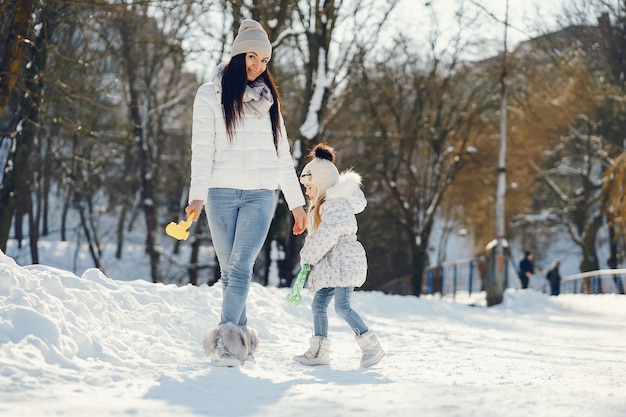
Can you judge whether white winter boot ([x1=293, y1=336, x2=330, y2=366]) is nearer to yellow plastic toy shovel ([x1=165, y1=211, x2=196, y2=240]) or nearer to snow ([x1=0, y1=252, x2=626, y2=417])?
snow ([x1=0, y1=252, x2=626, y2=417])

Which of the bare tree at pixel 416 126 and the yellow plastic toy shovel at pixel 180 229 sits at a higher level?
the bare tree at pixel 416 126

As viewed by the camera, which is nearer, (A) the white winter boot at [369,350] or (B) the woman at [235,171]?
(B) the woman at [235,171]

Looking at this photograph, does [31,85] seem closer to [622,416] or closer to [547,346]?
[547,346]

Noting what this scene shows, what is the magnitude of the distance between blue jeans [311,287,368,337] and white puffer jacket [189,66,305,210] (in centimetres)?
91

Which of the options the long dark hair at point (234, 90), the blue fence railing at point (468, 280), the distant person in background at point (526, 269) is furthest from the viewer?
the distant person in background at point (526, 269)

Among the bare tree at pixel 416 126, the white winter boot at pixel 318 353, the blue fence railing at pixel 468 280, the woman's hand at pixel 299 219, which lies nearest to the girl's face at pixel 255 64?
the woman's hand at pixel 299 219

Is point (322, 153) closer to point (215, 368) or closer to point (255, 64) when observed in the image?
point (255, 64)

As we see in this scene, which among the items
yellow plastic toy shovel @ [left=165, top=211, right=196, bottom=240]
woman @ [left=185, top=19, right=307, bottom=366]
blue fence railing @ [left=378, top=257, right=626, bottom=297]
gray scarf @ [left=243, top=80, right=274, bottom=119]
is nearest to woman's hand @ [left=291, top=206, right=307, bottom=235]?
woman @ [left=185, top=19, right=307, bottom=366]

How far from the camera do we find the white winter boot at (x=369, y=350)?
5.43m

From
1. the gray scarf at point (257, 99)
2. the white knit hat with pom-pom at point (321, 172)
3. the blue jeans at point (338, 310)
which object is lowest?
the blue jeans at point (338, 310)

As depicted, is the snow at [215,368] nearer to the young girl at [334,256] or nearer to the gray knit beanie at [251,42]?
the young girl at [334,256]

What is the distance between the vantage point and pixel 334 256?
5.46 meters

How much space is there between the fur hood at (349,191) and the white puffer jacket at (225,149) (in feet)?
1.81

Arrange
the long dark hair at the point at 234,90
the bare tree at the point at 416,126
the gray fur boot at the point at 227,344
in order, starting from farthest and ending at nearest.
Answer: the bare tree at the point at 416,126 < the long dark hair at the point at 234,90 < the gray fur boot at the point at 227,344
